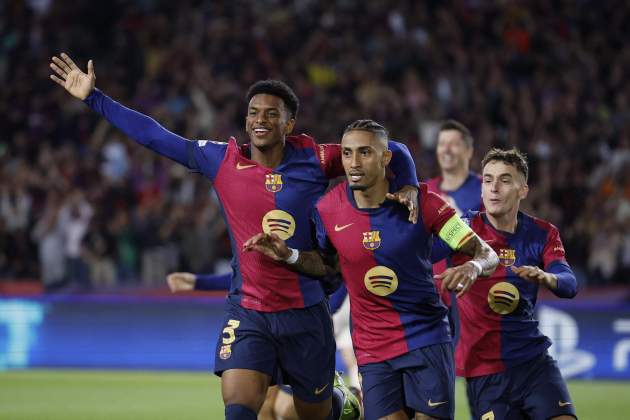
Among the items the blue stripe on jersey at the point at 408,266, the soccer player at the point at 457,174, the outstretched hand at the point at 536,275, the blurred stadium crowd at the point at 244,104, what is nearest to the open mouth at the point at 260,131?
the blue stripe on jersey at the point at 408,266

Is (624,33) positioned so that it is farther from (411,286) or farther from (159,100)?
(411,286)

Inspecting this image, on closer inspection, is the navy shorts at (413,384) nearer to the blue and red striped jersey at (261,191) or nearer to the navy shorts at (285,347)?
the navy shorts at (285,347)

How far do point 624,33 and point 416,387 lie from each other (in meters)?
15.0

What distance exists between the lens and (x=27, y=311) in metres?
14.6

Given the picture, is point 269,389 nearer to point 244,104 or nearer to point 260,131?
point 260,131

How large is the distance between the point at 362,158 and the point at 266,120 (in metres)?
0.74

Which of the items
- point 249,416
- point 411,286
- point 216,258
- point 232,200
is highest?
point 216,258

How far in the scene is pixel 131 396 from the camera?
12.4 m

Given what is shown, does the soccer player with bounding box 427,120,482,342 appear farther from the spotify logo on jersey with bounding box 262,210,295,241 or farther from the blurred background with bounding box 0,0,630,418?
the blurred background with bounding box 0,0,630,418

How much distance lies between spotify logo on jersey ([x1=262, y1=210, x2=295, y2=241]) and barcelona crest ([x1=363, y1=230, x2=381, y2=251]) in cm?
57

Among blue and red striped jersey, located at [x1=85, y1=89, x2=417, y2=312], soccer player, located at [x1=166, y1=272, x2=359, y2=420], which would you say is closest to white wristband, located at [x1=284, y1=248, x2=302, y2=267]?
blue and red striped jersey, located at [x1=85, y1=89, x2=417, y2=312]

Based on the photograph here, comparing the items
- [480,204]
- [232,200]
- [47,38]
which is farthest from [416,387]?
[47,38]

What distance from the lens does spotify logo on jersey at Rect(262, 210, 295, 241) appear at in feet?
22.0

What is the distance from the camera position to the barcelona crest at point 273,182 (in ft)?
22.1
